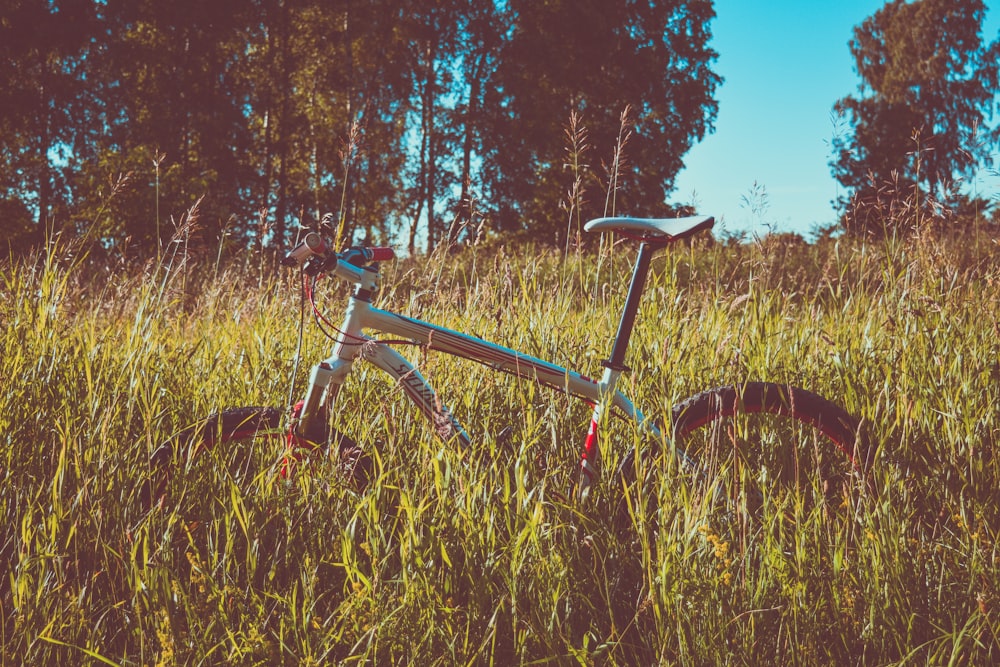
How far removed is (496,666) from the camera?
1.74 metres

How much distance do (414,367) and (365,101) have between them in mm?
Result: 18493

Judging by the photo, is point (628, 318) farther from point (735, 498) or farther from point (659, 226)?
point (735, 498)

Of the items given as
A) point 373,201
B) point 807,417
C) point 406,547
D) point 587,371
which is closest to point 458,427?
point 406,547

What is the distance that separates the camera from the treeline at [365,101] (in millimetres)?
17844

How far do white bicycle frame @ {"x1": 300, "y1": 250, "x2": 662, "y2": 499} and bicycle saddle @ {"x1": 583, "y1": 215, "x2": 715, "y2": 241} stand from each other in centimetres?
47

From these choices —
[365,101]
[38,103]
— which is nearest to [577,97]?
[365,101]

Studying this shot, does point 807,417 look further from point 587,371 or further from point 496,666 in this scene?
point 496,666

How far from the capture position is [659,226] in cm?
237

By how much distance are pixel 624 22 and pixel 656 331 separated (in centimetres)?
2110

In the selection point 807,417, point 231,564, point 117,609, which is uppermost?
point 807,417

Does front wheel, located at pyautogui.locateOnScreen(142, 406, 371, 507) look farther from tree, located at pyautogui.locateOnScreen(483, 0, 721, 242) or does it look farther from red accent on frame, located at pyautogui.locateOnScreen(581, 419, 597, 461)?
tree, located at pyautogui.locateOnScreen(483, 0, 721, 242)

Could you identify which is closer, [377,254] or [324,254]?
[324,254]

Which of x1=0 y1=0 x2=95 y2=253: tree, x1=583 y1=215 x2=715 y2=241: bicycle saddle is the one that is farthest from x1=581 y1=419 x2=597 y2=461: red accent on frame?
x1=0 y1=0 x2=95 y2=253: tree

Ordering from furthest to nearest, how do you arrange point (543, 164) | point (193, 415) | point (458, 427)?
point (543, 164), point (193, 415), point (458, 427)
